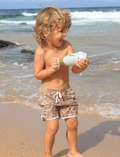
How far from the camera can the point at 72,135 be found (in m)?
2.12

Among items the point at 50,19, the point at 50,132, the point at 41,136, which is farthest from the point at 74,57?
the point at 41,136

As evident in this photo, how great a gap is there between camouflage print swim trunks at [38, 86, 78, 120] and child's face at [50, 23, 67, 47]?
17.9 inches

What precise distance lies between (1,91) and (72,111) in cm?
235

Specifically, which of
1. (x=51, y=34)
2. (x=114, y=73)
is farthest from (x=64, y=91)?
(x=114, y=73)

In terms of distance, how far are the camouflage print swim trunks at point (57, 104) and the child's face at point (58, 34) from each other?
17.9 inches

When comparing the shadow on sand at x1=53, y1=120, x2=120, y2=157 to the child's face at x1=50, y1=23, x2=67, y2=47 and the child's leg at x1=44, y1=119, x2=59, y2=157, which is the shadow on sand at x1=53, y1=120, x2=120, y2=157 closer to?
the child's leg at x1=44, y1=119, x2=59, y2=157

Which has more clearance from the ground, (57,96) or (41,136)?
(57,96)

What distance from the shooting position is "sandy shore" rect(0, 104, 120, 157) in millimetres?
2273

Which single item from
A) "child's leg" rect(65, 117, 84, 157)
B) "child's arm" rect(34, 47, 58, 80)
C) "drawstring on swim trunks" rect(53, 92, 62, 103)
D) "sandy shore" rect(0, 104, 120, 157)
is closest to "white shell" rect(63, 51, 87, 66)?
"child's arm" rect(34, 47, 58, 80)

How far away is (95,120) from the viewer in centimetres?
297

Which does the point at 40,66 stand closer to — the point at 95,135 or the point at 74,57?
the point at 74,57

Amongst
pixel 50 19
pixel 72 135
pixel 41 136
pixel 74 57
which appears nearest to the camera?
pixel 74 57

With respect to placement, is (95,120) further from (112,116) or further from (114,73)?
(114,73)

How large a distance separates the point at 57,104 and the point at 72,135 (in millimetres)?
368
